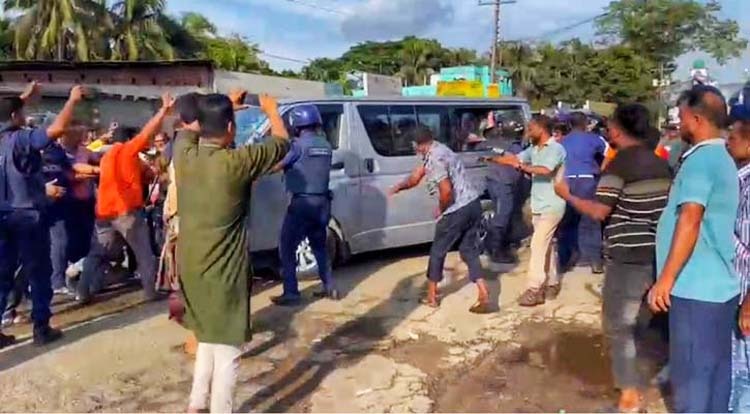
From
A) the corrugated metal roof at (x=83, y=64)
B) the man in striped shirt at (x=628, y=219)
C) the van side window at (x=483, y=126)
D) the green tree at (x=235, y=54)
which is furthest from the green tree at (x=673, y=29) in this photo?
the man in striped shirt at (x=628, y=219)

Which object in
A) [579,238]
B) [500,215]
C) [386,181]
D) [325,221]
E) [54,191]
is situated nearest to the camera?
[54,191]

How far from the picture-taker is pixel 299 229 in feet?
23.9

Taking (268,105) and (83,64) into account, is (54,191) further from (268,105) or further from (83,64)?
(83,64)

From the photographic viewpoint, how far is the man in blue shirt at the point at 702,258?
3.56 meters

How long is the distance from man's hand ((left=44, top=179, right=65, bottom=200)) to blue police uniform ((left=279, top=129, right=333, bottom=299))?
194 centimetres

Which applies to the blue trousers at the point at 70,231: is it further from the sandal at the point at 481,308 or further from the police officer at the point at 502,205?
the police officer at the point at 502,205

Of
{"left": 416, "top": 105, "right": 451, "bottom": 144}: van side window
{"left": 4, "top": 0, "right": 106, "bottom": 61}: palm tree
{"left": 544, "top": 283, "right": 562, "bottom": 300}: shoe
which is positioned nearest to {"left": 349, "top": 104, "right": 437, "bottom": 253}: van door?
{"left": 416, "top": 105, "right": 451, "bottom": 144}: van side window

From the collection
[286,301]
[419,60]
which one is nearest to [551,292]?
[286,301]

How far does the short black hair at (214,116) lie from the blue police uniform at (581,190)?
4.74 metres

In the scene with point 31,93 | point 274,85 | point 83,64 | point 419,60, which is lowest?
point 31,93

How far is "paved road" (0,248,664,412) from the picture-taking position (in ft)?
16.8

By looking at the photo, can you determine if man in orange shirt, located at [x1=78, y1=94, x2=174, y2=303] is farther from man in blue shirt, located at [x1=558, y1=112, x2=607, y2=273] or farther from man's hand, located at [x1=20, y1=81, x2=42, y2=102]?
man in blue shirt, located at [x1=558, y1=112, x2=607, y2=273]

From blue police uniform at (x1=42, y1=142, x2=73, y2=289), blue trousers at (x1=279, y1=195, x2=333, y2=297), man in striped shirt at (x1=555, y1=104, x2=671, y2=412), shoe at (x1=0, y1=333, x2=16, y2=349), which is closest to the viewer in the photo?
man in striped shirt at (x1=555, y1=104, x2=671, y2=412)

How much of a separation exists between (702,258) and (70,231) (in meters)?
5.84
